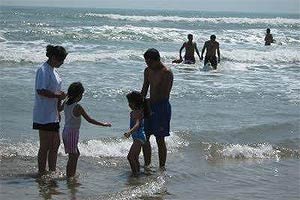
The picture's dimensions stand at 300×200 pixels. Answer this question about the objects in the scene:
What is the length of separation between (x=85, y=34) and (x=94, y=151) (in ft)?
81.7

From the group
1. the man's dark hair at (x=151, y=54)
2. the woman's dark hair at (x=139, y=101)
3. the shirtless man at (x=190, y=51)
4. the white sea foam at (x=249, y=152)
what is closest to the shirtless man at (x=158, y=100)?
the man's dark hair at (x=151, y=54)

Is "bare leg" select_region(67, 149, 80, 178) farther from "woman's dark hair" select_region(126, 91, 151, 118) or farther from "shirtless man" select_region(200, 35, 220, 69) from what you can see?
"shirtless man" select_region(200, 35, 220, 69)

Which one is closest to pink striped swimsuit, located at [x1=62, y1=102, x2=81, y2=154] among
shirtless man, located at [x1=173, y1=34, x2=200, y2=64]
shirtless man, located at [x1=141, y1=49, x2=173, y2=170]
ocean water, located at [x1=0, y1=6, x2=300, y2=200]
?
ocean water, located at [x1=0, y1=6, x2=300, y2=200]

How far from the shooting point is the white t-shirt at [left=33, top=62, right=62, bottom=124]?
548cm

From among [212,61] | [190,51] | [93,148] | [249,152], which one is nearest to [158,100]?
[93,148]

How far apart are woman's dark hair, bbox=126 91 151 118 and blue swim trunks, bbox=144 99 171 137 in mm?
204

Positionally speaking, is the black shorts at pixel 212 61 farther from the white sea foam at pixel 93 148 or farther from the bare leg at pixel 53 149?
the bare leg at pixel 53 149

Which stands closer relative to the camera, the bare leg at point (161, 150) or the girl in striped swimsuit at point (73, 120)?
the girl in striped swimsuit at point (73, 120)

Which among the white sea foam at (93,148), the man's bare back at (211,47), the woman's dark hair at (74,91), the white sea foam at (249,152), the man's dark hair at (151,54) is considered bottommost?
the white sea foam at (249,152)

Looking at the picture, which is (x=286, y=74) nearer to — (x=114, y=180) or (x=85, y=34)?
(x=114, y=180)

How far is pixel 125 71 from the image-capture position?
16.3m

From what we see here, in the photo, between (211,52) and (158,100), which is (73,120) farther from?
(211,52)

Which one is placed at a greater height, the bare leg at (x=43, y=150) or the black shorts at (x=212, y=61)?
the bare leg at (x=43, y=150)

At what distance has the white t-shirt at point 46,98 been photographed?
548 centimetres
